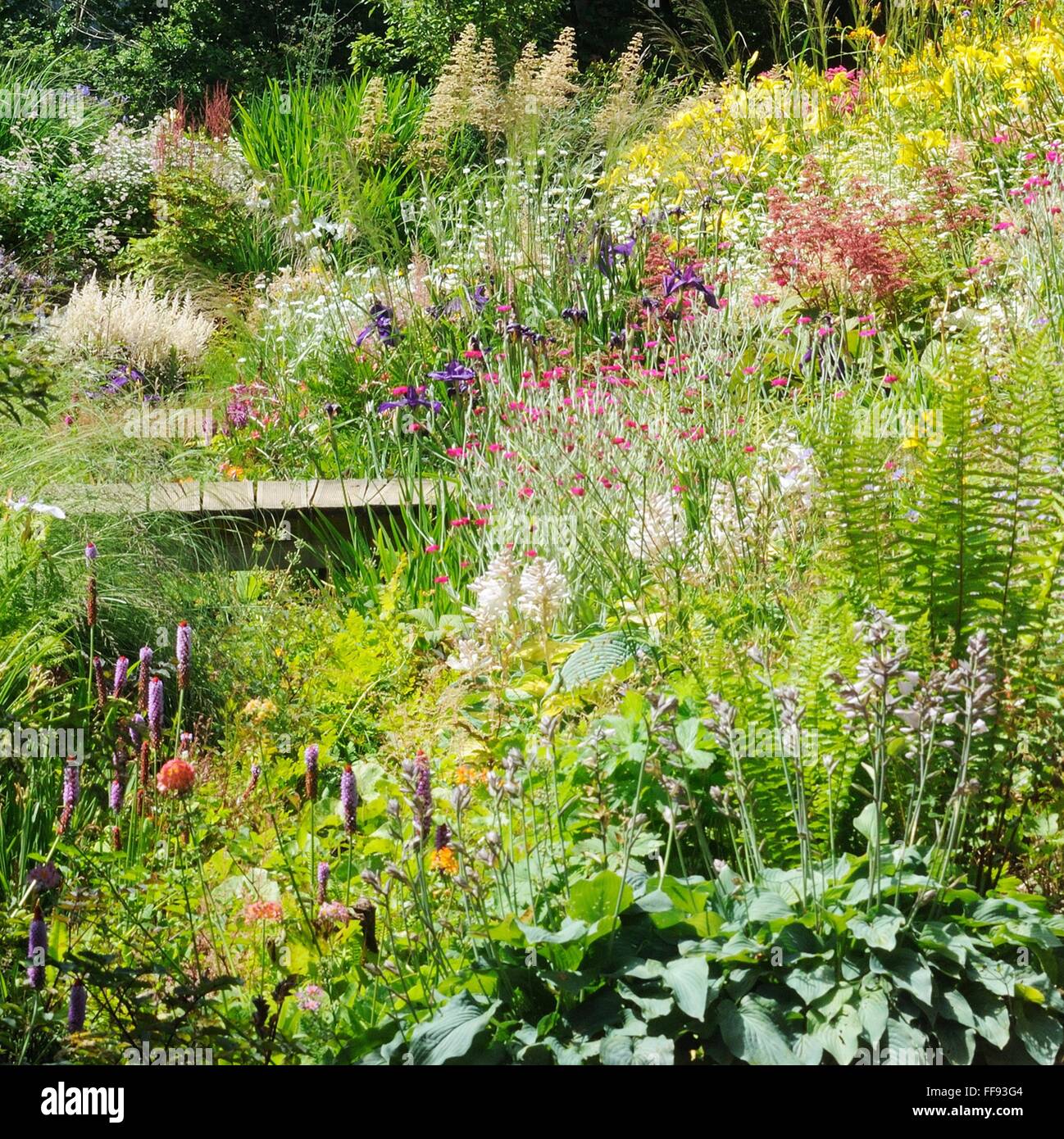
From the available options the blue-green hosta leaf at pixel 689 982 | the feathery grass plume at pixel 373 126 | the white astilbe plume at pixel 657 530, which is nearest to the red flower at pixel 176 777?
the blue-green hosta leaf at pixel 689 982

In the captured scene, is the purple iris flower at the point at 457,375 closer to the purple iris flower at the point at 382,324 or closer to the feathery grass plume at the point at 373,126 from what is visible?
the purple iris flower at the point at 382,324

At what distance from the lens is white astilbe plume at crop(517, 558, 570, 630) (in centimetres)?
327

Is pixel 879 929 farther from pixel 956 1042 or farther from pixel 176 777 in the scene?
pixel 176 777

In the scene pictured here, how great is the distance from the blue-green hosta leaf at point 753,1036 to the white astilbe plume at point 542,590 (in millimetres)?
1605

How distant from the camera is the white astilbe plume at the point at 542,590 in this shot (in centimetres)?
327

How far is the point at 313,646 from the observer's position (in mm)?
4105

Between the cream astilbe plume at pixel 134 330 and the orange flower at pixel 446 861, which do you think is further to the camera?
the cream astilbe plume at pixel 134 330

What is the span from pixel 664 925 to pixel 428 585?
2.70 metres

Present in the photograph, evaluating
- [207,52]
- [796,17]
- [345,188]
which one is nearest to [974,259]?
[345,188]

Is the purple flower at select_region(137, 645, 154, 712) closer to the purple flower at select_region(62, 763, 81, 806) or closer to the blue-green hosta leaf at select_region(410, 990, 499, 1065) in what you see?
the purple flower at select_region(62, 763, 81, 806)

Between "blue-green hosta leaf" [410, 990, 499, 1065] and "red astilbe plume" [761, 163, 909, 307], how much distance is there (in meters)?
4.19

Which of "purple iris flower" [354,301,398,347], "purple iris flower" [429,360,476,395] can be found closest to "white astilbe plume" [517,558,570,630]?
"purple iris flower" [429,360,476,395]
